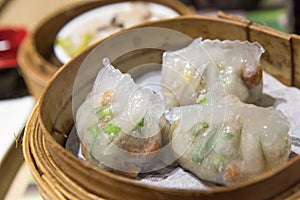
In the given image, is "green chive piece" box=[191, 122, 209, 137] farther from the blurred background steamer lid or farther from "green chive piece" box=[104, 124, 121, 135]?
the blurred background steamer lid

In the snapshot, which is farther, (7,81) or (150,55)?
(7,81)

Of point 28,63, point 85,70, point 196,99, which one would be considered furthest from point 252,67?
point 28,63

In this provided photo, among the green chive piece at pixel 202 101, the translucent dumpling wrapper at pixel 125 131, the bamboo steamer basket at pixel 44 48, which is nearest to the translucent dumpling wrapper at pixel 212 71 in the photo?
the green chive piece at pixel 202 101

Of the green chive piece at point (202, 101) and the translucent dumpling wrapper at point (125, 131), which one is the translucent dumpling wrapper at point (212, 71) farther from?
the translucent dumpling wrapper at point (125, 131)

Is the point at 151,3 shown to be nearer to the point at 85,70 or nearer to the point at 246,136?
the point at 85,70

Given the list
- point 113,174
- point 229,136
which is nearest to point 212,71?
point 229,136

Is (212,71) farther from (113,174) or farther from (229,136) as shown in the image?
(113,174)
